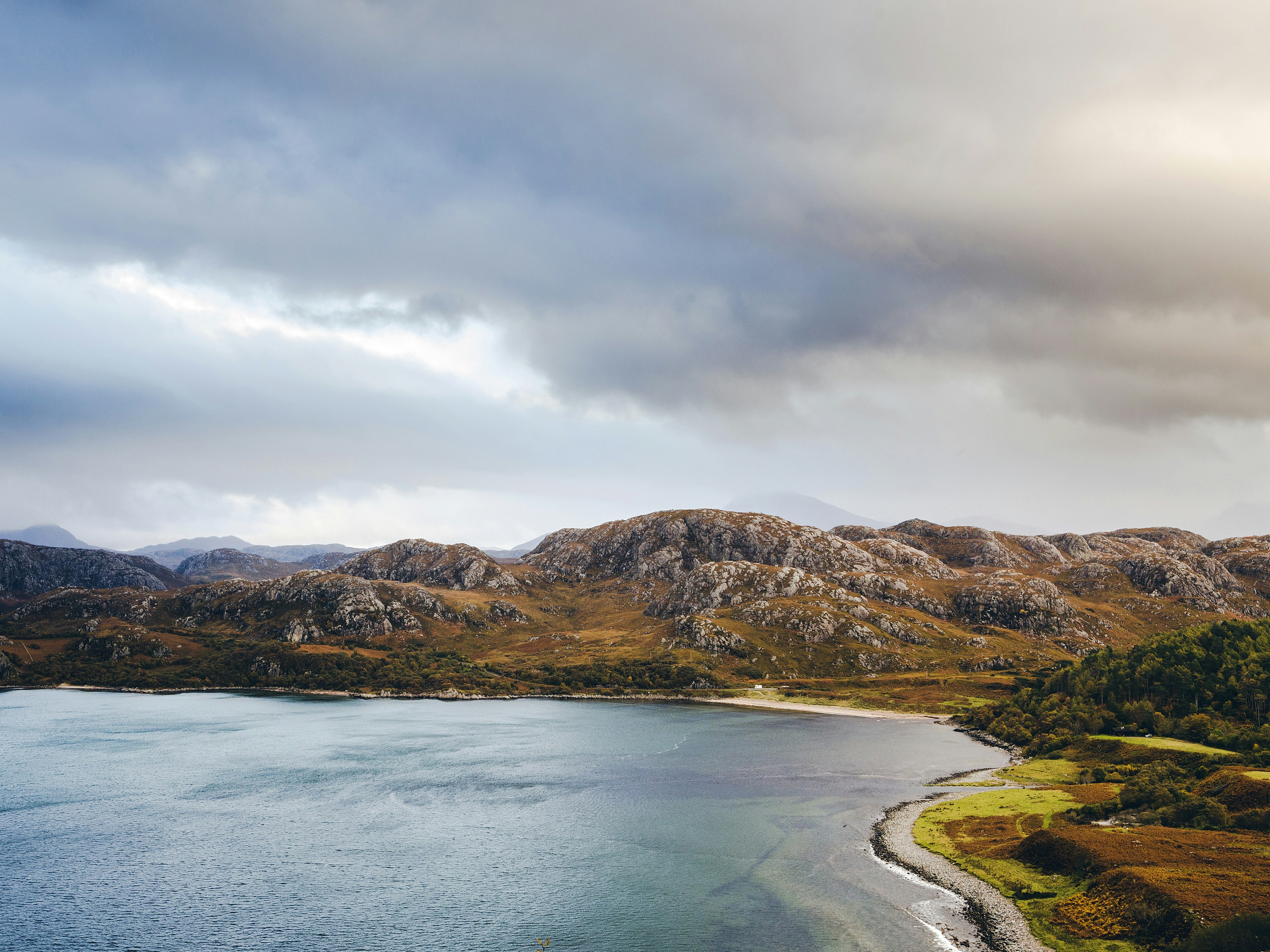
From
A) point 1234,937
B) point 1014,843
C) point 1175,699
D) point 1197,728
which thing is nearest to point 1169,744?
point 1197,728

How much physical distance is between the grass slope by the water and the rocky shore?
108 cm

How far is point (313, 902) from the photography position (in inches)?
3044

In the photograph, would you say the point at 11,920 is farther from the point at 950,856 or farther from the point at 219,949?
the point at 950,856

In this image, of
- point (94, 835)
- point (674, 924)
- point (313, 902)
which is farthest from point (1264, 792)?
point (94, 835)

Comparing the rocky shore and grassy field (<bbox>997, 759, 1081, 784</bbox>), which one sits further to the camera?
grassy field (<bbox>997, 759, 1081, 784</bbox>)

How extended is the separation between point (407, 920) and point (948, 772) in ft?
382

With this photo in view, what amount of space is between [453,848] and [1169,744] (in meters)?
144

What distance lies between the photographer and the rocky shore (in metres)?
64.9

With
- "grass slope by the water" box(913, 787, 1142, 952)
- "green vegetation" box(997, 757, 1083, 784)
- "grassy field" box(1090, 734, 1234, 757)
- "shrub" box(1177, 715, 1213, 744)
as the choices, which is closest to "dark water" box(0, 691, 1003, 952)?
"grass slope by the water" box(913, 787, 1142, 952)

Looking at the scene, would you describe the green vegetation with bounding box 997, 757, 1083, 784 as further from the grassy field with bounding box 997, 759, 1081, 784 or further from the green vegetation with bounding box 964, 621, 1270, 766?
the green vegetation with bounding box 964, 621, 1270, 766

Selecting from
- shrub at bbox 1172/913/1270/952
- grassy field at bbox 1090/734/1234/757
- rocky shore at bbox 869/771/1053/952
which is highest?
shrub at bbox 1172/913/1270/952

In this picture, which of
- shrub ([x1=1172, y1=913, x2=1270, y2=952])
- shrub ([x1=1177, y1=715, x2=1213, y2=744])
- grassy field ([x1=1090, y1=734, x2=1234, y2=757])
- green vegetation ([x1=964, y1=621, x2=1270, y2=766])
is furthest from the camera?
green vegetation ([x1=964, y1=621, x2=1270, y2=766])

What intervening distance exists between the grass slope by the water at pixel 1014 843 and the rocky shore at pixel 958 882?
1084 millimetres

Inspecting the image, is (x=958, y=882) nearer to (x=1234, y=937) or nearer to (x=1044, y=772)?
(x=1234, y=937)
